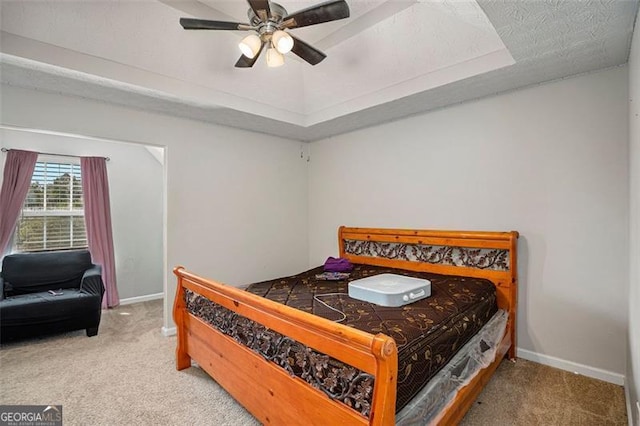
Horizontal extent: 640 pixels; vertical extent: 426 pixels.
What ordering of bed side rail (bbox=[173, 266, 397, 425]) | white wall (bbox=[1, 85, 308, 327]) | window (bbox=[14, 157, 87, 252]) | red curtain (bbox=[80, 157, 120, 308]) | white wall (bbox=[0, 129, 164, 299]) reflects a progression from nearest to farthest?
bed side rail (bbox=[173, 266, 397, 425]) < white wall (bbox=[1, 85, 308, 327]) < window (bbox=[14, 157, 87, 252]) < red curtain (bbox=[80, 157, 120, 308]) < white wall (bbox=[0, 129, 164, 299])

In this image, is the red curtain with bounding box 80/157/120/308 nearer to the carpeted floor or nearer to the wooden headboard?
the carpeted floor

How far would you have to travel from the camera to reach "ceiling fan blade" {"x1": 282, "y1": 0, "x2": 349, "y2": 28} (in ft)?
5.72

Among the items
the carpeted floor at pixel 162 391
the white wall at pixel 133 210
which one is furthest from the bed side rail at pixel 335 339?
the white wall at pixel 133 210

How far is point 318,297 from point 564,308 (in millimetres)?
2057

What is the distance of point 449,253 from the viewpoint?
3.12m

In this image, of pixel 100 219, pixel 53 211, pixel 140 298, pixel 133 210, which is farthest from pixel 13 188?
pixel 140 298

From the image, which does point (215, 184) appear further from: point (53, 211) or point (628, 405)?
point (628, 405)

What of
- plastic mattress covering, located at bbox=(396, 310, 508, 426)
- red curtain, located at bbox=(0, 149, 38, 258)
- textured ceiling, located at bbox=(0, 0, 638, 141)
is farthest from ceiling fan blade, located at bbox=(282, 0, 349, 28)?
red curtain, located at bbox=(0, 149, 38, 258)

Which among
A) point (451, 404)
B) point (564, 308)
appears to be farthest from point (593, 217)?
point (451, 404)

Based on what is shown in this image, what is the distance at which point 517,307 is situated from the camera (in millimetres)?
2785

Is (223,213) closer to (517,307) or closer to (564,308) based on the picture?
(517,307)

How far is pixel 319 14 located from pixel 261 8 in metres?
0.34

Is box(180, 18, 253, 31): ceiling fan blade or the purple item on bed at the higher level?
box(180, 18, 253, 31): ceiling fan blade

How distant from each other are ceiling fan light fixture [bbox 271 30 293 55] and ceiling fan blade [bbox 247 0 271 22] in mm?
107
